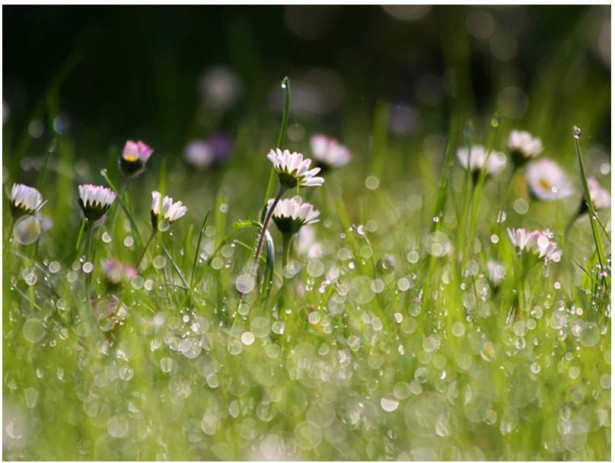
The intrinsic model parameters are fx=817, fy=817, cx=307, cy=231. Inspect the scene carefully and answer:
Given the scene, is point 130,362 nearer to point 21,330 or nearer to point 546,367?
point 21,330

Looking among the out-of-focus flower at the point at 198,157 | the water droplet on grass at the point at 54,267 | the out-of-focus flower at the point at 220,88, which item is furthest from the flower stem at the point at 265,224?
the out-of-focus flower at the point at 220,88

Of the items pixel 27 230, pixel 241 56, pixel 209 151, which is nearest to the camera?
pixel 27 230

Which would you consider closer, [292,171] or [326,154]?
[292,171]

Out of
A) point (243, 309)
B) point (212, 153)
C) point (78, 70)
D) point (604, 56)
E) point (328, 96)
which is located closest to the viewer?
point (243, 309)

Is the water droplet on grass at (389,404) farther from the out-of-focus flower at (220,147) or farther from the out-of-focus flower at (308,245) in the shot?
the out-of-focus flower at (220,147)

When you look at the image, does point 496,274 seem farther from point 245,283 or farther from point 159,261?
point 159,261

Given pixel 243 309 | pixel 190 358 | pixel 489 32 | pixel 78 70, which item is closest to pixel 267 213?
pixel 243 309

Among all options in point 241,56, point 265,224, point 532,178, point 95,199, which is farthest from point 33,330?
point 241,56
